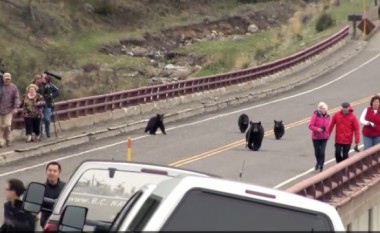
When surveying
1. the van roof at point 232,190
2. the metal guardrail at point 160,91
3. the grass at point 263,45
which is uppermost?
the grass at point 263,45

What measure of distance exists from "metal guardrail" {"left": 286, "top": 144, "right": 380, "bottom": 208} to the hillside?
24.9 metres

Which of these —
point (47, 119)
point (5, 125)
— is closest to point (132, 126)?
point (47, 119)

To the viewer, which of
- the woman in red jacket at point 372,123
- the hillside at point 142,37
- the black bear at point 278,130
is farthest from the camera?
the hillside at point 142,37

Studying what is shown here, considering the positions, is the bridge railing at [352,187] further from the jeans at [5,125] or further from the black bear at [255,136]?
the jeans at [5,125]

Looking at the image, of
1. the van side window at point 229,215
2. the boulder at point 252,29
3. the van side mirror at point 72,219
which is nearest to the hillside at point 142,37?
the boulder at point 252,29

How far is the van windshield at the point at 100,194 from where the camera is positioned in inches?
368

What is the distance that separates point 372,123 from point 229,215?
47.9ft

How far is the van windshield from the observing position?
9.34 metres

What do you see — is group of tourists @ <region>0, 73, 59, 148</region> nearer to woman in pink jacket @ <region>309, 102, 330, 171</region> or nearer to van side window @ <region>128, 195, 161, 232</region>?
woman in pink jacket @ <region>309, 102, 330, 171</region>

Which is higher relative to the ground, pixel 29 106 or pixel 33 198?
pixel 29 106

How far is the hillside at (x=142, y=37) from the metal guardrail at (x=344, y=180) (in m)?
24.9

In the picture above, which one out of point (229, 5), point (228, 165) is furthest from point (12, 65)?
point (229, 5)

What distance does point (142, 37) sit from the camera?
238 feet

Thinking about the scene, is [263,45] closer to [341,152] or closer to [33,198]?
[341,152]
